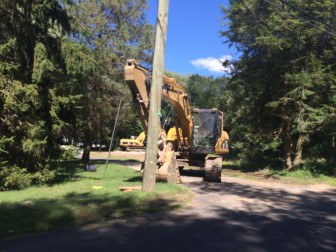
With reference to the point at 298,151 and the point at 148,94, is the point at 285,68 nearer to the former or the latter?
the point at 298,151

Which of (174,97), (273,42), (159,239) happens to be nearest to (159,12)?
(174,97)

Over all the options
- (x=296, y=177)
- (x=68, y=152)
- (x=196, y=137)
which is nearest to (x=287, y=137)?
(x=296, y=177)

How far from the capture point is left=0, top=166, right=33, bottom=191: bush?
13297 mm

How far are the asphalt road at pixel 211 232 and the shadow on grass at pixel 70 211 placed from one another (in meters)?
0.41

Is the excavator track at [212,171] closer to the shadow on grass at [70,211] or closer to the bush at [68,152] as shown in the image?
the bush at [68,152]

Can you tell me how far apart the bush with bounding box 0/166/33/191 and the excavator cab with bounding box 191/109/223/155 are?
7476 mm

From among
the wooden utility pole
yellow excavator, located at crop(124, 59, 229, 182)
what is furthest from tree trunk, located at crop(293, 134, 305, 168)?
the wooden utility pole

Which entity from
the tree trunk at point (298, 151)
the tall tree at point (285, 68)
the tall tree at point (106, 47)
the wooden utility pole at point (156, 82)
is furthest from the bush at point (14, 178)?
the tree trunk at point (298, 151)

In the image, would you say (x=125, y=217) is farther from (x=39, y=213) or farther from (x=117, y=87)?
(x=117, y=87)

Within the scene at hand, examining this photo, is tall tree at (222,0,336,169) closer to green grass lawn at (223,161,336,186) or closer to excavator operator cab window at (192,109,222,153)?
green grass lawn at (223,161,336,186)

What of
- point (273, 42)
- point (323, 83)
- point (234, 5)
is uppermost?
point (234, 5)

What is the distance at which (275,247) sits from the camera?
6.50 meters

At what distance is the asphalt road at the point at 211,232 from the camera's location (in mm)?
6359

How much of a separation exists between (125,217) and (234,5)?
55.9ft
